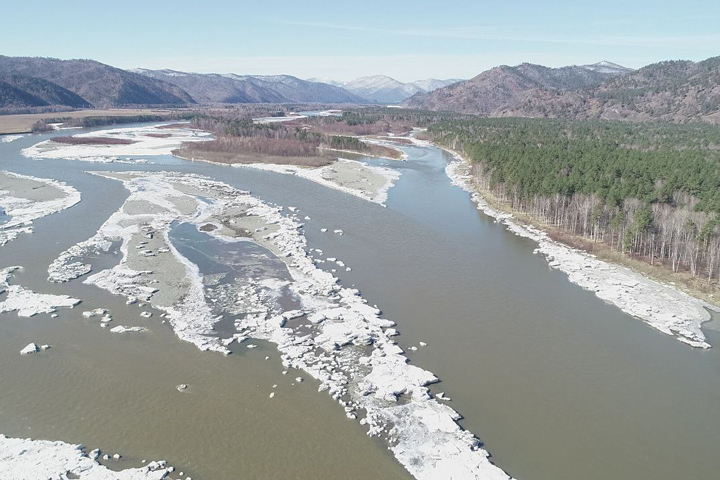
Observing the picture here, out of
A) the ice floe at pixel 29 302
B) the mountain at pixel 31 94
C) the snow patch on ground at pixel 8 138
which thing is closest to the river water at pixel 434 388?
the ice floe at pixel 29 302

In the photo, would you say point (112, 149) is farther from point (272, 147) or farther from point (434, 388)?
point (434, 388)

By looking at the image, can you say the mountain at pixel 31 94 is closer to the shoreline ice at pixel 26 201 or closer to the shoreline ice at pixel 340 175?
the shoreline ice at pixel 26 201

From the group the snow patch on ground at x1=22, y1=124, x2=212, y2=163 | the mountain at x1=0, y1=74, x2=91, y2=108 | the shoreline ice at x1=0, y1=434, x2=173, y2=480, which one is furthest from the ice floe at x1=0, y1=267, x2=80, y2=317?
the mountain at x1=0, y1=74, x2=91, y2=108

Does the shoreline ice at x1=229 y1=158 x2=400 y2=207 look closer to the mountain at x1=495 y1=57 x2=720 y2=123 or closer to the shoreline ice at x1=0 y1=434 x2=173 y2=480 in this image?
the shoreline ice at x1=0 y1=434 x2=173 y2=480

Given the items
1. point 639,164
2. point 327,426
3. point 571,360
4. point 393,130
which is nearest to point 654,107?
point 393,130

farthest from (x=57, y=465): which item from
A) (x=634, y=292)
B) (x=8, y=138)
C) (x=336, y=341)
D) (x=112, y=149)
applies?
(x=8, y=138)

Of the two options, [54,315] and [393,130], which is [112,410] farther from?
[393,130]

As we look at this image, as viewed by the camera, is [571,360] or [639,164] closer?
[571,360]
